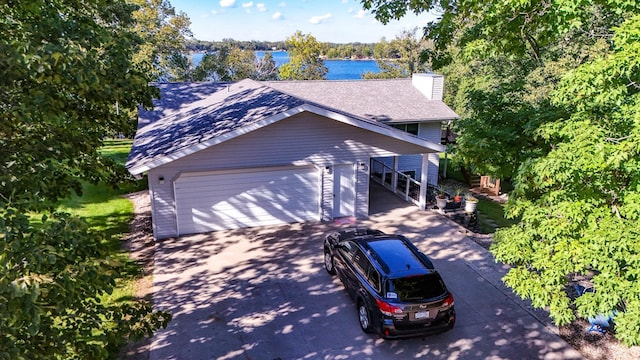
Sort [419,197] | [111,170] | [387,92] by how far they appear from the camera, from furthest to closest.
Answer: [387,92], [419,197], [111,170]

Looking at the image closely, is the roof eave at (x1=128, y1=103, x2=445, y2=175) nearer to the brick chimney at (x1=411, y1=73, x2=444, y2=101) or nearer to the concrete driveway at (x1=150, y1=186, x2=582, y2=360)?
the concrete driveway at (x1=150, y1=186, x2=582, y2=360)

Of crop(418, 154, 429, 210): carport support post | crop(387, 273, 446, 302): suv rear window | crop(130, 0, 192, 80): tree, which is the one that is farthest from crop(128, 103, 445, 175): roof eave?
crop(130, 0, 192, 80): tree

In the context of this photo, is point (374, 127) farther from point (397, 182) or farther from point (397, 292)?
point (397, 292)

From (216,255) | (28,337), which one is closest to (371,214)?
(216,255)

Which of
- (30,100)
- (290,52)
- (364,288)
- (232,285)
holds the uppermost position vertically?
(290,52)

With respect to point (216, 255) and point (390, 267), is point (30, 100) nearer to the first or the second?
point (390, 267)

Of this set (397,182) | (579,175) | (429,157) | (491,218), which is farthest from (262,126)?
(429,157)
